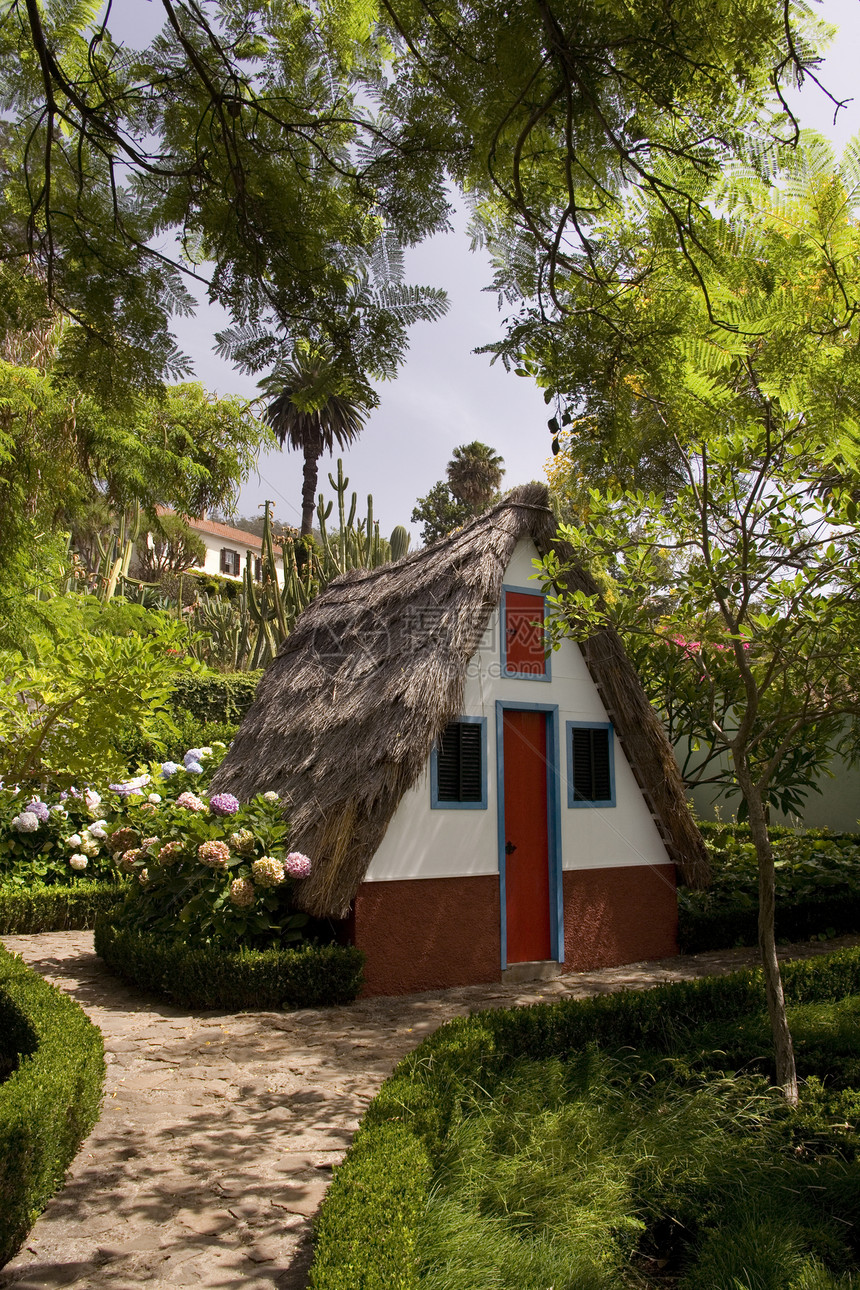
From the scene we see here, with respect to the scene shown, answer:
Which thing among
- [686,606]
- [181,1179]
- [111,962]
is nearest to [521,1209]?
[181,1179]

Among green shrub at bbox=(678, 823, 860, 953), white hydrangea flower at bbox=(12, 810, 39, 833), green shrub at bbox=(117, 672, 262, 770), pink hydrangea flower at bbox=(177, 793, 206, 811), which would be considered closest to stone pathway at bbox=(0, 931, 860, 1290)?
pink hydrangea flower at bbox=(177, 793, 206, 811)

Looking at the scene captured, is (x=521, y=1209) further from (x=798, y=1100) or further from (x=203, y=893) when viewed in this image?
(x=203, y=893)

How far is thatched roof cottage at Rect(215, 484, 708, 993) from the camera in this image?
7660 millimetres

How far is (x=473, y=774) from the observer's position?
28.0ft

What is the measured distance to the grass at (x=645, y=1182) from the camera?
10.6 feet

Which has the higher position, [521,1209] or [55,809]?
[55,809]

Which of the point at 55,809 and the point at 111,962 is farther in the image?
the point at 55,809

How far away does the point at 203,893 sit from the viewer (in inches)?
300

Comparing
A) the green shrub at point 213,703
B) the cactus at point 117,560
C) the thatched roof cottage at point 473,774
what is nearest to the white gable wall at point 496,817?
the thatched roof cottage at point 473,774

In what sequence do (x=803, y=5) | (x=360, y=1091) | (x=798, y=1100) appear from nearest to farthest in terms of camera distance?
1. (x=803, y=5)
2. (x=798, y=1100)
3. (x=360, y=1091)

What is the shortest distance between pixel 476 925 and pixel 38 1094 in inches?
197

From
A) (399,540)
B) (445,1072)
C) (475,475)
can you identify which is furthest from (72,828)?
(475,475)

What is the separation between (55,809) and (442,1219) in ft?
28.3

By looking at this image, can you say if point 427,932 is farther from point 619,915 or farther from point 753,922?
point 753,922
